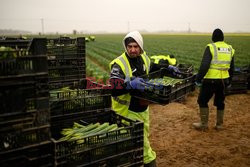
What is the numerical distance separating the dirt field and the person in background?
4.45 ft

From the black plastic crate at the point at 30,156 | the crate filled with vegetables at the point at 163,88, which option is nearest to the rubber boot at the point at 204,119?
the crate filled with vegetables at the point at 163,88

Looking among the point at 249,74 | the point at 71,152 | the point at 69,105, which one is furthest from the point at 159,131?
the point at 249,74

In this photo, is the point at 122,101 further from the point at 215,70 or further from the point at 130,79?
the point at 215,70

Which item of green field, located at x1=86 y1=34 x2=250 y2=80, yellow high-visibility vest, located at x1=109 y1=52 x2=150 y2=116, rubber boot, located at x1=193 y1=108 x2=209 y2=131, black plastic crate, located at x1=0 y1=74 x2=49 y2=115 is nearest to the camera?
black plastic crate, located at x1=0 y1=74 x2=49 y2=115

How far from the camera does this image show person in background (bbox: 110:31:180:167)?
355cm

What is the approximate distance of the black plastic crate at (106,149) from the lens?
2.35 meters

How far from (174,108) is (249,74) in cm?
383

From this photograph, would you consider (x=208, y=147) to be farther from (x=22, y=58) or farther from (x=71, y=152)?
(x=22, y=58)

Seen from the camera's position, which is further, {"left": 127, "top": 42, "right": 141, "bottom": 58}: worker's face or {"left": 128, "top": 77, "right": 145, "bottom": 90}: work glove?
{"left": 127, "top": 42, "right": 141, "bottom": 58}: worker's face

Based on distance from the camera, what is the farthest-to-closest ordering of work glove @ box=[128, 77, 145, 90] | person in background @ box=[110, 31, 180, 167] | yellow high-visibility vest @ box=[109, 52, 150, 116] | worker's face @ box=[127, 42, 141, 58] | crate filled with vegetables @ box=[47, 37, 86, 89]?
crate filled with vegetables @ box=[47, 37, 86, 89] < worker's face @ box=[127, 42, 141, 58] < yellow high-visibility vest @ box=[109, 52, 150, 116] < person in background @ box=[110, 31, 180, 167] < work glove @ box=[128, 77, 145, 90]

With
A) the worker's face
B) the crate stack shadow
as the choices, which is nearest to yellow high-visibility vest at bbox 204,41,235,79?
the worker's face

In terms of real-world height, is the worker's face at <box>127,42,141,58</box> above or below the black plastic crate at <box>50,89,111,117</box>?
above

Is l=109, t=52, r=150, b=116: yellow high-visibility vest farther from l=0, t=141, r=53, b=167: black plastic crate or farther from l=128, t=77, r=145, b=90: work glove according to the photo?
l=0, t=141, r=53, b=167: black plastic crate

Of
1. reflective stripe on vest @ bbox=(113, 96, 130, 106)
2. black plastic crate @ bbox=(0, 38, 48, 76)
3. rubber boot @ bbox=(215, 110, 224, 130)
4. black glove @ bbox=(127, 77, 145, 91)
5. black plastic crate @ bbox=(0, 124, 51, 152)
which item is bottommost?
rubber boot @ bbox=(215, 110, 224, 130)
